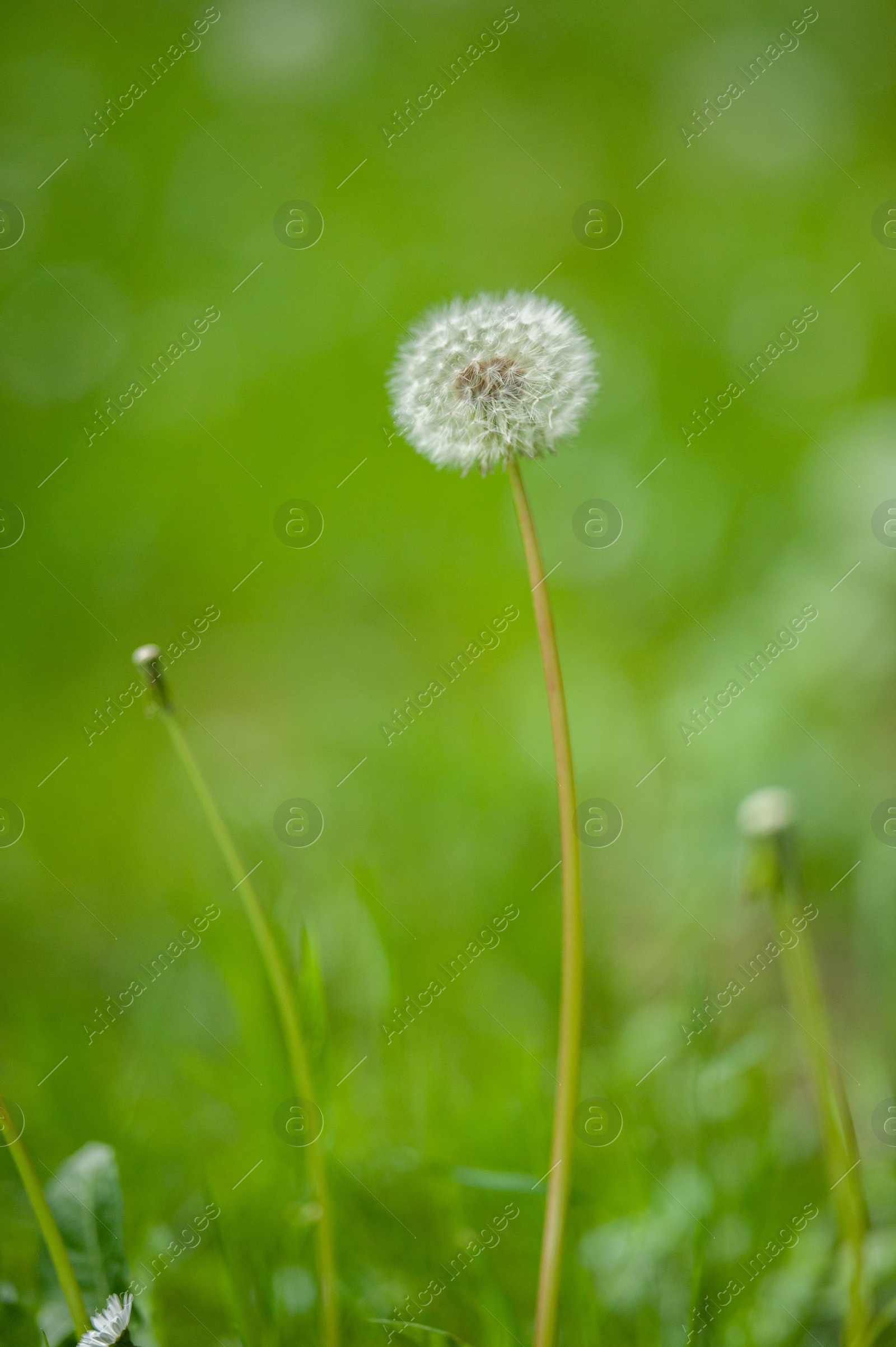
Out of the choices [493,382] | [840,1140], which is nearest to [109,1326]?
[840,1140]

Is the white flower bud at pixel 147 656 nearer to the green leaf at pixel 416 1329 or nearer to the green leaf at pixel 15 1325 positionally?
the green leaf at pixel 416 1329

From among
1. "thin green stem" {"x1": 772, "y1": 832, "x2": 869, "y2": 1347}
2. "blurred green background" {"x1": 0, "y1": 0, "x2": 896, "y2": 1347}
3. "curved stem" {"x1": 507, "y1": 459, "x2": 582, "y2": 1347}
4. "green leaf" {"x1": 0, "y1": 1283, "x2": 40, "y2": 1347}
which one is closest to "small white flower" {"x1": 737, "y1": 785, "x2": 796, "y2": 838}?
"thin green stem" {"x1": 772, "y1": 832, "x2": 869, "y2": 1347}

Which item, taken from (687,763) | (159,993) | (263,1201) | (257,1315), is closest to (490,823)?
(687,763)

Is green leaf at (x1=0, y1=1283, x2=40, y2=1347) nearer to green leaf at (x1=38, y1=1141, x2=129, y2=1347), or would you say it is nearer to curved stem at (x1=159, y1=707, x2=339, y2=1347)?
green leaf at (x1=38, y1=1141, x2=129, y2=1347)

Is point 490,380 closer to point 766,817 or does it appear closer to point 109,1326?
point 766,817

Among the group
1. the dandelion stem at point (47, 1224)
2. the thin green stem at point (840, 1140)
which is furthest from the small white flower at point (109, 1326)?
the thin green stem at point (840, 1140)
